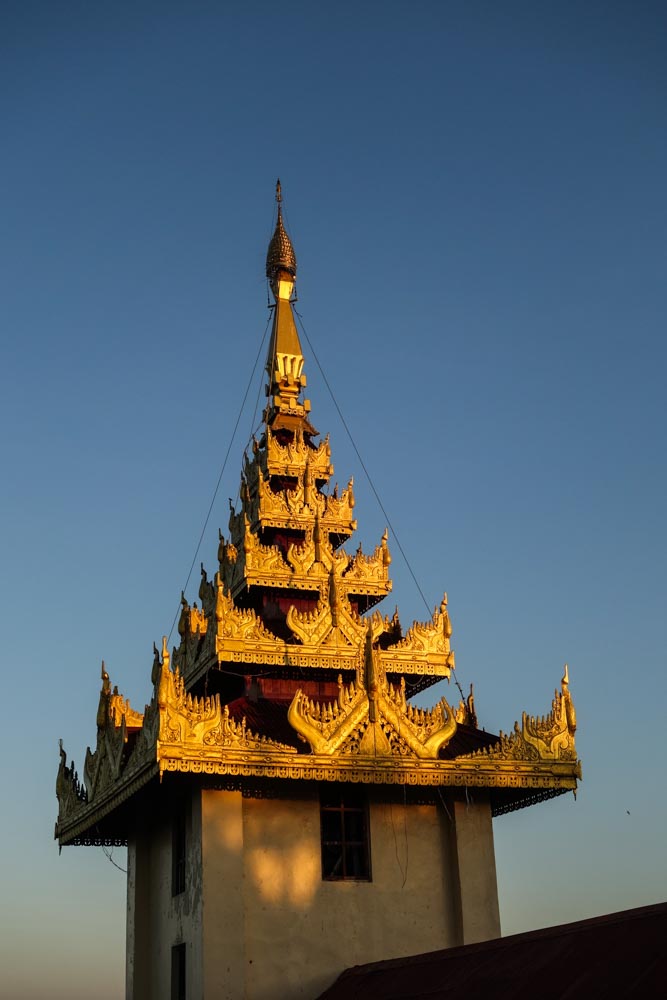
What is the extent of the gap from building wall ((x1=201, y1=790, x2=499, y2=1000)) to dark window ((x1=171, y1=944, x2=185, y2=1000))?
213 centimetres

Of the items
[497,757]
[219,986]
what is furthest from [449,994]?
[497,757]

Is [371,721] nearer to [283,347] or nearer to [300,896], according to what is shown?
[300,896]

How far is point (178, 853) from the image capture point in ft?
69.5

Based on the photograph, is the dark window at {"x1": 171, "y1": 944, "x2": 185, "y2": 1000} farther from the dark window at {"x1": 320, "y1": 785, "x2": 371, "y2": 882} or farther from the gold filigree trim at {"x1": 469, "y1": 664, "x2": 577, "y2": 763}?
the gold filigree trim at {"x1": 469, "y1": 664, "x2": 577, "y2": 763}

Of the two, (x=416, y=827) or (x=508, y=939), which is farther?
(x=416, y=827)

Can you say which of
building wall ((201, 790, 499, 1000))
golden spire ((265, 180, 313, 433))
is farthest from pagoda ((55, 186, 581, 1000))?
golden spire ((265, 180, 313, 433))

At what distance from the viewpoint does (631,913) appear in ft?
43.3

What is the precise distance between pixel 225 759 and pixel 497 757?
4.91 m

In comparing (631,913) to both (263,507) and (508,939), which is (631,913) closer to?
(508,939)

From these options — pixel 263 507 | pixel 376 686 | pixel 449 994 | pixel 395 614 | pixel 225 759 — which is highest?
pixel 263 507

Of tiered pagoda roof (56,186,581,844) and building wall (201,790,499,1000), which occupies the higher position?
tiered pagoda roof (56,186,581,844)

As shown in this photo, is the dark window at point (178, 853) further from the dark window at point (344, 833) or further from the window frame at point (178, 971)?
the dark window at point (344, 833)

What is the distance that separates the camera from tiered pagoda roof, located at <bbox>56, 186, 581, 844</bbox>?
1947cm

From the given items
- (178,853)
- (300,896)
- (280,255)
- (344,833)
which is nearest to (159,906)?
(178,853)
